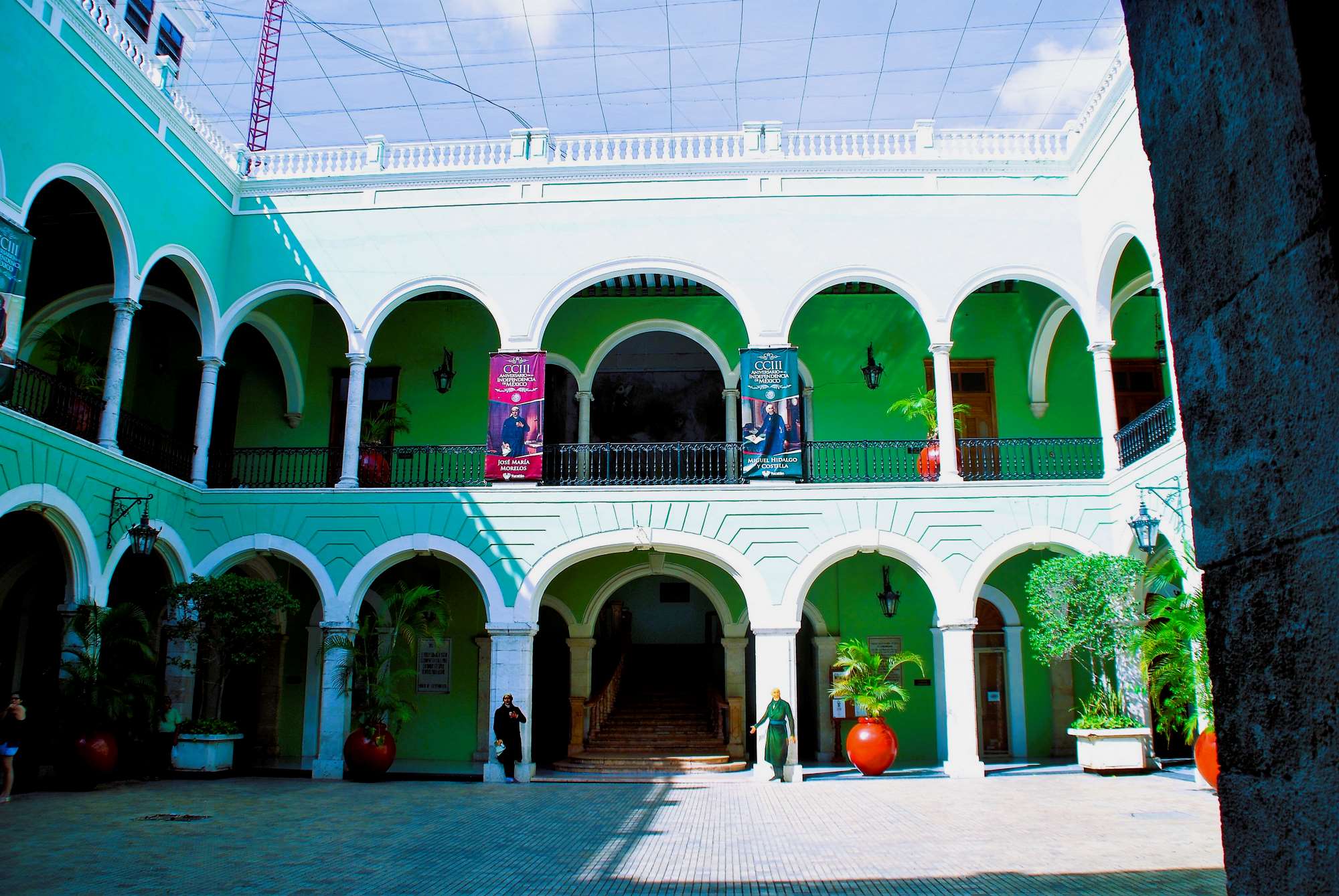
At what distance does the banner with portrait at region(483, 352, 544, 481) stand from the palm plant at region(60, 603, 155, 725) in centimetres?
491

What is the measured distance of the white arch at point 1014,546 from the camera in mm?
14406

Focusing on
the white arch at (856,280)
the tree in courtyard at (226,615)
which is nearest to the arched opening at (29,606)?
the tree in courtyard at (226,615)

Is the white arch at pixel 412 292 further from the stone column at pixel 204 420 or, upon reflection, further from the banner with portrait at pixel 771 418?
the banner with portrait at pixel 771 418

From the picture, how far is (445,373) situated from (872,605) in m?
7.96

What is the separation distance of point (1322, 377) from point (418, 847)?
308 inches

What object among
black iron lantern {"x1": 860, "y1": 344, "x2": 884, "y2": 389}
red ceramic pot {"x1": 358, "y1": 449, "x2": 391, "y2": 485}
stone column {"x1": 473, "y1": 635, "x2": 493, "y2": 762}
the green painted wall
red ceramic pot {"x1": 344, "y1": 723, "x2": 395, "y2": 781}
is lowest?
red ceramic pot {"x1": 344, "y1": 723, "x2": 395, "y2": 781}

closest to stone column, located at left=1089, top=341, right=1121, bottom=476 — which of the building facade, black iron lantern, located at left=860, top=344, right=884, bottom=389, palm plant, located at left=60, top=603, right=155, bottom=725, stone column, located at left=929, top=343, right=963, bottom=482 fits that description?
the building facade

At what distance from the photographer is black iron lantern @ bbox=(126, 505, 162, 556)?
12.8m

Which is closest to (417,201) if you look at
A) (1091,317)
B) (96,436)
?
(96,436)

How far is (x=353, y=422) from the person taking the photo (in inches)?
613

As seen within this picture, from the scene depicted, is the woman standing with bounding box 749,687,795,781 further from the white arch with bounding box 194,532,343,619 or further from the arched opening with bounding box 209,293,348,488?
the arched opening with bounding box 209,293,348,488

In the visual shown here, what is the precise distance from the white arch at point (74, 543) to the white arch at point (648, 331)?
297 inches

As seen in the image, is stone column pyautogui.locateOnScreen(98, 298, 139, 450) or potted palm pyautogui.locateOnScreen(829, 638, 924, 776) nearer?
stone column pyautogui.locateOnScreen(98, 298, 139, 450)

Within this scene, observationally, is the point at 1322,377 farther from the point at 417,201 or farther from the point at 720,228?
the point at 417,201
